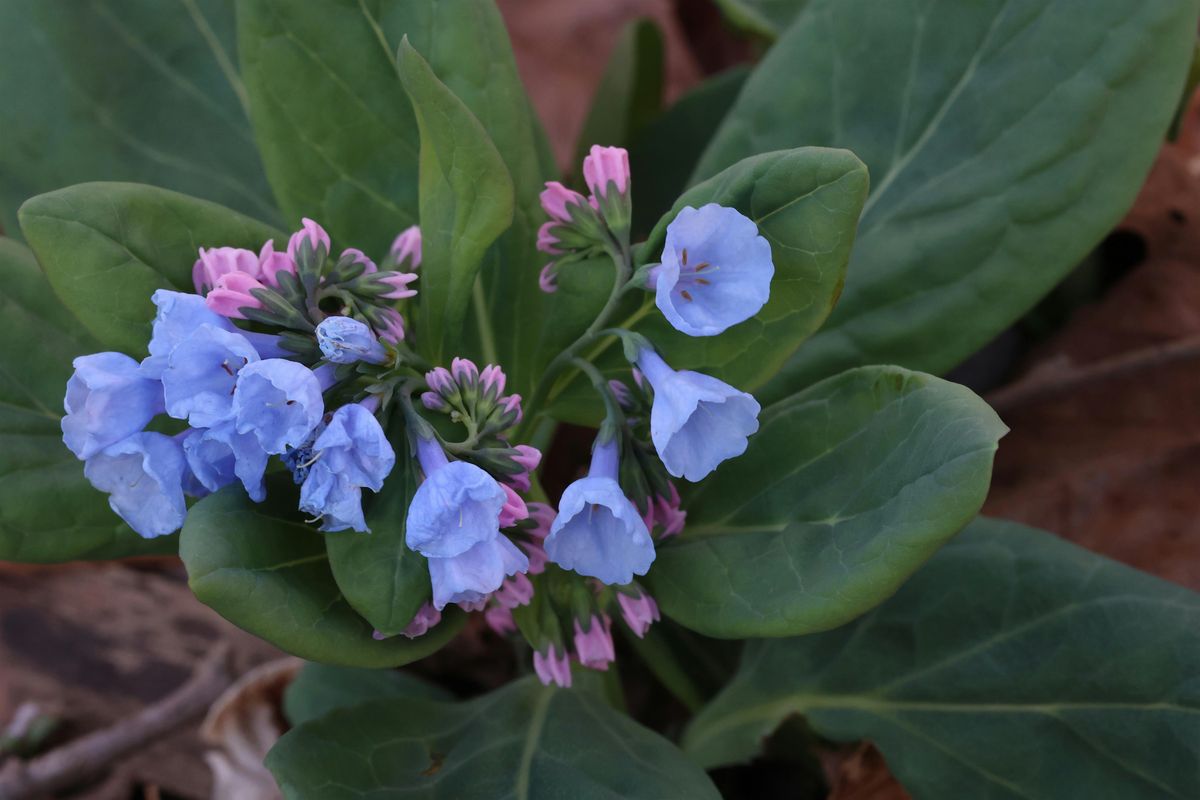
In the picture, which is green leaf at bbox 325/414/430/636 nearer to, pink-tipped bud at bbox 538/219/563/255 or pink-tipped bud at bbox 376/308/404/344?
pink-tipped bud at bbox 376/308/404/344

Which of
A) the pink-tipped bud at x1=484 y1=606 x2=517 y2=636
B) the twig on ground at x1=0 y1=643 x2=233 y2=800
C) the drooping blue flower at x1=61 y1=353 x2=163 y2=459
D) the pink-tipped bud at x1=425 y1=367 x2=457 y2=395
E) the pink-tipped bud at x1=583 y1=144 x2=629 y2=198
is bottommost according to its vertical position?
the twig on ground at x1=0 y1=643 x2=233 y2=800

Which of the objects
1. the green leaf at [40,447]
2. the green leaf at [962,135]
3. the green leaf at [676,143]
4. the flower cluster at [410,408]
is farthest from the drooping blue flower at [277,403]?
the green leaf at [676,143]

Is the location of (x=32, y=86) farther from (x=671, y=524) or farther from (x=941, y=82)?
(x=941, y=82)

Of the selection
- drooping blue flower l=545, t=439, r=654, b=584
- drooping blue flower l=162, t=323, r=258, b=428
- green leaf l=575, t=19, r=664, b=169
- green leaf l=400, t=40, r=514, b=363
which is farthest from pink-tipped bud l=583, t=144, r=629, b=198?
green leaf l=575, t=19, r=664, b=169

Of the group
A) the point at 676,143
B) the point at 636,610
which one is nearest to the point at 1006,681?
the point at 636,610

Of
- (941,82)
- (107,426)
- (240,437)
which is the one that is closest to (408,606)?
(240,437)

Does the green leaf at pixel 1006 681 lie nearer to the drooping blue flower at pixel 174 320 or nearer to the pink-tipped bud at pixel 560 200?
the pink-tipped bud at pixel 560 200
